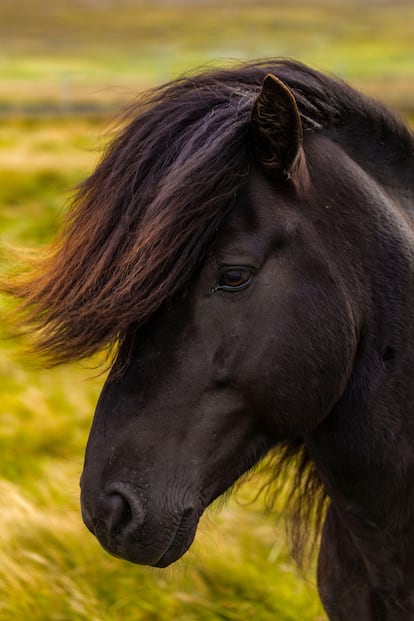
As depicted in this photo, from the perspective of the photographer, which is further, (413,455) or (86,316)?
(413,455)

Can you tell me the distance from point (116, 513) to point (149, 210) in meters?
0.68

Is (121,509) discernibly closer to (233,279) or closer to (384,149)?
(233,279)

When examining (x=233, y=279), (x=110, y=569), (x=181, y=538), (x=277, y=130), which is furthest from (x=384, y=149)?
(x=110, y=569)

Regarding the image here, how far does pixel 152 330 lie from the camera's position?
1.85 m

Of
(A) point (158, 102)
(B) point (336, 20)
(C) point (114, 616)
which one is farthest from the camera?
(B) point (336, 20)

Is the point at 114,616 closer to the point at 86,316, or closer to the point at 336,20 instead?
the point at 86,316

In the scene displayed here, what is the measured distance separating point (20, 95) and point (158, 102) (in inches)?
1343

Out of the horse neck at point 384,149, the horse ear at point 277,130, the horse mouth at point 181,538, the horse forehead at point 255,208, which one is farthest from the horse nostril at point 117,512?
the horse neck at point 384,149

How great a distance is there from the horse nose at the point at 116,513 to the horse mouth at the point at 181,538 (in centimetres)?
10

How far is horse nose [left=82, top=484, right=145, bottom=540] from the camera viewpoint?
182 centimetres

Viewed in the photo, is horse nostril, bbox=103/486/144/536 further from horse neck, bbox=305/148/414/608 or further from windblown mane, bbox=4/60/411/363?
horse neck, bbox=305/148/414/608

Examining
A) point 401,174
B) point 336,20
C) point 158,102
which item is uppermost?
point 158,102

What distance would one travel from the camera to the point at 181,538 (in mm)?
1891

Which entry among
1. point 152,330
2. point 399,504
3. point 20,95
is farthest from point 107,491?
point 20,95
